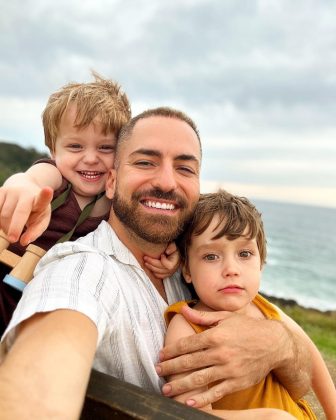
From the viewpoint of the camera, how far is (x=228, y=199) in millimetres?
3070

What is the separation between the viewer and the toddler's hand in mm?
2967

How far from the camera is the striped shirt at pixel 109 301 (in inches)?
75.7

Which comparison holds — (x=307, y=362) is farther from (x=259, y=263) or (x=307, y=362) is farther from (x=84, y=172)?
(x=84, y=172)

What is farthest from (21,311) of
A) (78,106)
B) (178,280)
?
(78,106)

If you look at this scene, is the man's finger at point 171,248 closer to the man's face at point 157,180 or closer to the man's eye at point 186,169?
the man's face at point 157,180

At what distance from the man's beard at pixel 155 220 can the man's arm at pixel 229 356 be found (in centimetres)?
63

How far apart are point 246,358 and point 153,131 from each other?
164cm

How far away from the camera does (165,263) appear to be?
9.73 ft

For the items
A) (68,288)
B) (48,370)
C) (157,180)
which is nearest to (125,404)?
(48,370)

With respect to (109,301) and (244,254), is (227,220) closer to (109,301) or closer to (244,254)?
(244,254)

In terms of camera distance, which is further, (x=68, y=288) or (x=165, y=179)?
(x=165, y=179)

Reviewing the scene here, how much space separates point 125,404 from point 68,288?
0.59 m

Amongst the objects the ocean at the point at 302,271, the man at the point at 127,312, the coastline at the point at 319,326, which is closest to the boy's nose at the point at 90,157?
the man at the point at 127,312

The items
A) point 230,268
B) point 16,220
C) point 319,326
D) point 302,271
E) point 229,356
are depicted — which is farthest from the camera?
point 302,271
